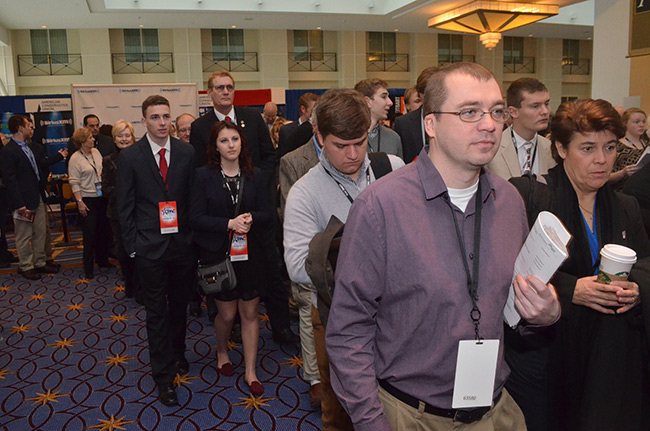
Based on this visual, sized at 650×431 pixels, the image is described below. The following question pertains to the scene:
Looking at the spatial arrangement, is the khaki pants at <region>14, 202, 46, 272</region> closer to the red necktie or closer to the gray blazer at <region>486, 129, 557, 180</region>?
the red necktie

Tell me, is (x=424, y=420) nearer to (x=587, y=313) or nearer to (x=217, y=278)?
(x=587, y=313)

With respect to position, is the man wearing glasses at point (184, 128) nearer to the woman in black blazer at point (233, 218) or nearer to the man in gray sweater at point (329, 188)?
the woman in black blazer at point (233, 218)

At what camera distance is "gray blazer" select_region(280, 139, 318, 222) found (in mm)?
2918

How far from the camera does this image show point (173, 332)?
3.30 m

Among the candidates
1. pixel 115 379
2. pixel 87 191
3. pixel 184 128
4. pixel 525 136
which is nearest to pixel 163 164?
pixel 115 379

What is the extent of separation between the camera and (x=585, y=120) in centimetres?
188

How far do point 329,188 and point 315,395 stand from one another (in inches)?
55.5

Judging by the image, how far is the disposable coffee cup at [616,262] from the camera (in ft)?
4.98

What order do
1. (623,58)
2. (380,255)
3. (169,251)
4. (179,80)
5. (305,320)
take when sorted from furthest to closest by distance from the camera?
(179,80) → (623,58) → (169,251) → (305,320) → (380,255)

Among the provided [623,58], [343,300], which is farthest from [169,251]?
[623,58]

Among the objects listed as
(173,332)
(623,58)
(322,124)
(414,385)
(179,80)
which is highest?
(179,80)

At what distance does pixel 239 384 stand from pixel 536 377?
1.97 meters

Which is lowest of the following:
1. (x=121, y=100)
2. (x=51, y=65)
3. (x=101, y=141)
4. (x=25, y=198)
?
(x=25, y=198)

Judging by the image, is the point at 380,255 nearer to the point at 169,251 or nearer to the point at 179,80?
the point at 169,251
